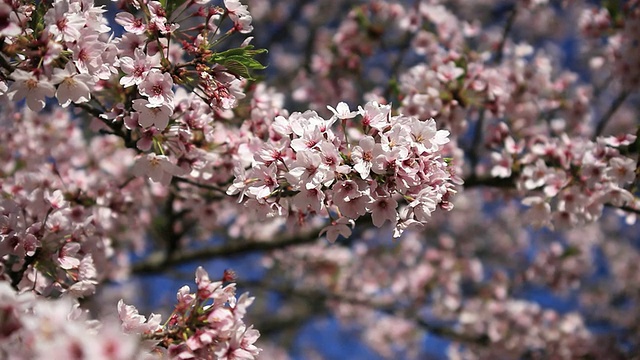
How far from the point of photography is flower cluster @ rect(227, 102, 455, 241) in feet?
7.68

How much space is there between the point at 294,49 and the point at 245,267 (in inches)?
171

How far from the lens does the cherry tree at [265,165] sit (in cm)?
235

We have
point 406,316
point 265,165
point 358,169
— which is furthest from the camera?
point 406,316

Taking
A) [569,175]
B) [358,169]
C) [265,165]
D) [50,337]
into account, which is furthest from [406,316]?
[50,337]

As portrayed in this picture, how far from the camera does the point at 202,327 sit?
237 cm

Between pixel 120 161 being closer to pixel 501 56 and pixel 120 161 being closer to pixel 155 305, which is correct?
pixel 501 56

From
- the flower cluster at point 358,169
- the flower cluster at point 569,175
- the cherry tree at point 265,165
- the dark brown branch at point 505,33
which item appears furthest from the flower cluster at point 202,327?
the dark brown branch at point 505,33

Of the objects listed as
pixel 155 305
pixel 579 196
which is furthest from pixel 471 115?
pixel 155 305

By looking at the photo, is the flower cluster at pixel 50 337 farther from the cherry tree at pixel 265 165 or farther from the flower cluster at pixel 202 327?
the flower cluster at pixel 202 327

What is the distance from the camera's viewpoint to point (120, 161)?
503 cm

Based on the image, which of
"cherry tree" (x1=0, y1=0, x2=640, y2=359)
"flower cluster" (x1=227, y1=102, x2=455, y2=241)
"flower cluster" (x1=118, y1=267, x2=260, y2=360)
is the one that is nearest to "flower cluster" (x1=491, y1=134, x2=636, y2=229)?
"cherry tree" (x1=0, y1=0, x2=640, y2=359)

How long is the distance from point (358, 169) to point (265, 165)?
504mm

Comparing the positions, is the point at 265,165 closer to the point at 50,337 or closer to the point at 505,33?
the point at 50,337

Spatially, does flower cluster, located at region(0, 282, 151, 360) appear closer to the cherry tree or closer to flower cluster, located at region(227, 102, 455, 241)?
the cherry tree
